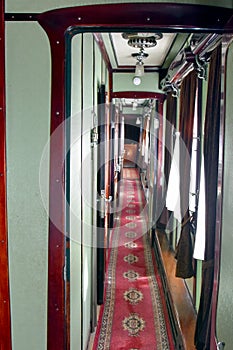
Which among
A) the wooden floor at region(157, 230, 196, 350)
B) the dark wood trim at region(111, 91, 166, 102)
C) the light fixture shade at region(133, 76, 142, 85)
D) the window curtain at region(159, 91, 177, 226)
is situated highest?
the light fixture shade at region(133, 76, 142, 85)

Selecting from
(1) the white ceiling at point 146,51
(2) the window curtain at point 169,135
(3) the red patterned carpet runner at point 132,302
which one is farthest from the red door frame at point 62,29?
(2) the window curtain at point 169,135

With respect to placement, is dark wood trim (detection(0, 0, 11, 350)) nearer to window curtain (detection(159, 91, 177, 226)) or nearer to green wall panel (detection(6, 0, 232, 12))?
green wall panel (detection(6, 0, 232, 12))

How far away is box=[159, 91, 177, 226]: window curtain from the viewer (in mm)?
4668

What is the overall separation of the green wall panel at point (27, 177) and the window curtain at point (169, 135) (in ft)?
10.4

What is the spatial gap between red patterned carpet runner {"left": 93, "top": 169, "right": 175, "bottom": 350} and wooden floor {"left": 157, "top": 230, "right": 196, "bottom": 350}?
0.28m

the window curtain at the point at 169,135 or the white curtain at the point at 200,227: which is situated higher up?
the window curtain at the point at 169,135

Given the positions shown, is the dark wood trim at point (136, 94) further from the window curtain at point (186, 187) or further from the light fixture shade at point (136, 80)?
the window curtain at point (186, 187)

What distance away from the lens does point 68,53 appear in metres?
1.61

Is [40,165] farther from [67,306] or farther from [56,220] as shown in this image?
[67,306]

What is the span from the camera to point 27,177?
5.33ft

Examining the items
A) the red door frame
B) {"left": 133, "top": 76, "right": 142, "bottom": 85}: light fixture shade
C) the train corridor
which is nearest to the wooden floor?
the train corridor

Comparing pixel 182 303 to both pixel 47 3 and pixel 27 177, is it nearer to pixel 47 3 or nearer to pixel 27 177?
pixel 27 177

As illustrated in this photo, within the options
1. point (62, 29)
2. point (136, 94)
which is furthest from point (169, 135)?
point (62, 29)

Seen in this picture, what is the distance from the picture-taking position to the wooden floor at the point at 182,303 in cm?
280
